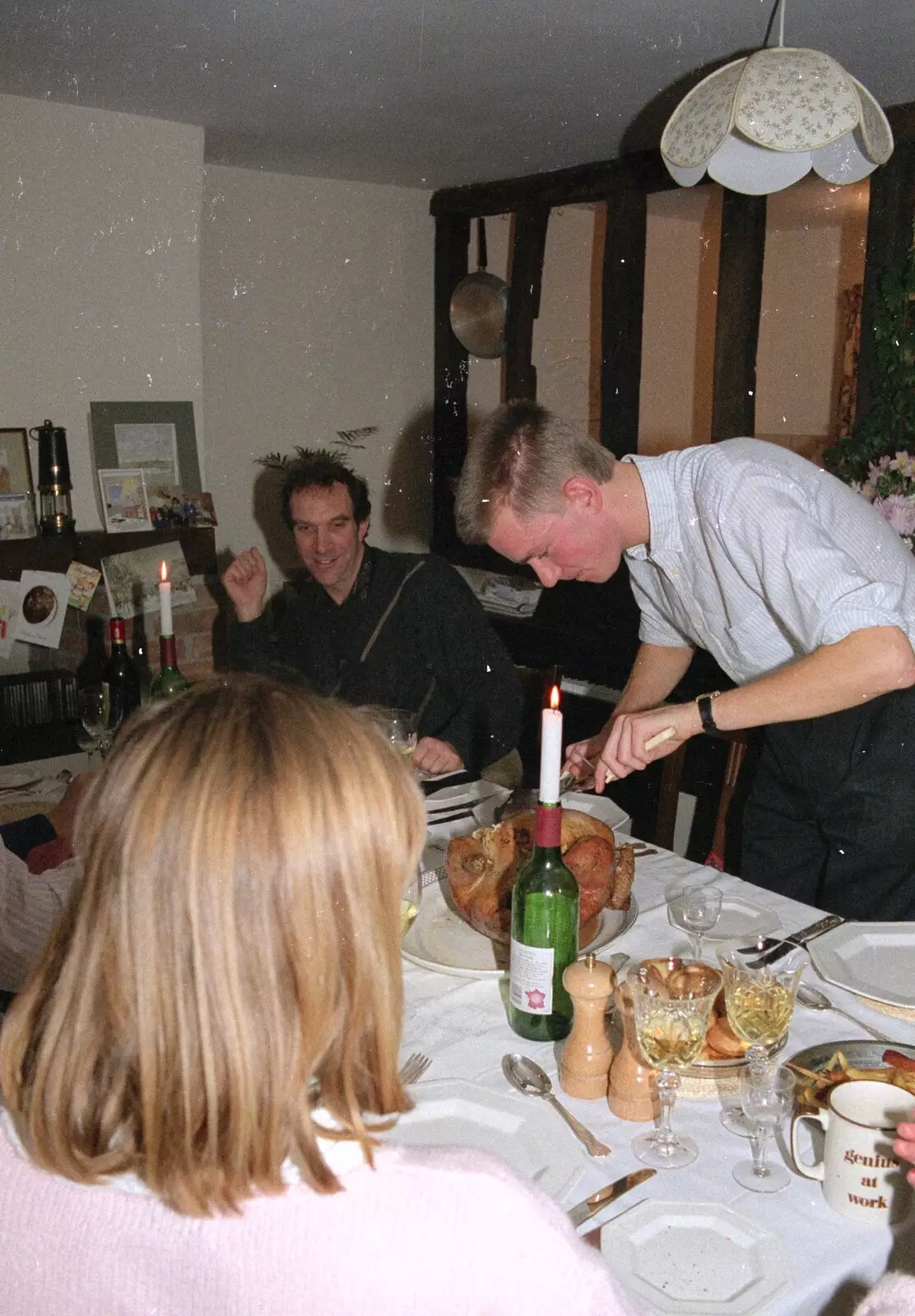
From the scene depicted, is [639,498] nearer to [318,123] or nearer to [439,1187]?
[439,1187]

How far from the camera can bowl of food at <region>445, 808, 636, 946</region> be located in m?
1.20

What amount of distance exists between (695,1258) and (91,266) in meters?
2.95

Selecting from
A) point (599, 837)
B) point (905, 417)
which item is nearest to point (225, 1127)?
point (599, 837)

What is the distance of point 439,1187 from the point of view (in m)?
0.62

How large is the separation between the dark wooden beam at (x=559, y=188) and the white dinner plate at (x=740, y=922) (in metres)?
2.54

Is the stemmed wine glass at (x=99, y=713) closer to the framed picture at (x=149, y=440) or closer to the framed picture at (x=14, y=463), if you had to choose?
the framed picture at (x=14, y=463)

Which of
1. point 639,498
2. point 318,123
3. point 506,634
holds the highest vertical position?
point 318,123

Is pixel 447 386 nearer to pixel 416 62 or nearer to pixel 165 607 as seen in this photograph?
pixel 416 62

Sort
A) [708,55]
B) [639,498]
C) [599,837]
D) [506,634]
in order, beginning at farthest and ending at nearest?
[506,634] < [708,55] < [639,498] < [599,837]

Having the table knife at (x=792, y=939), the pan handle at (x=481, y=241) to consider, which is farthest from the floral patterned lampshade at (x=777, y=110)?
the pan handle at (x=481, y=241)

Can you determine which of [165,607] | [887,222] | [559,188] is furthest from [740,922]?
[559,188]

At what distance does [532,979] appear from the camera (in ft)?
3.45

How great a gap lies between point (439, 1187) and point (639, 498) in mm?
1262

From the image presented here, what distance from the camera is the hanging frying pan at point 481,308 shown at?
155 inches
